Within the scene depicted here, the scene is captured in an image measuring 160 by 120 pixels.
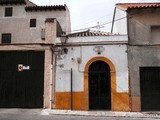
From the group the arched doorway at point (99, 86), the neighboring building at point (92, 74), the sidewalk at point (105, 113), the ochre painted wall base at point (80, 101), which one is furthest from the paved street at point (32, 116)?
the arched doorway at point (99, 86)

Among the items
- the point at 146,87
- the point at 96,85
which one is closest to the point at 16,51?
the point at 96,85

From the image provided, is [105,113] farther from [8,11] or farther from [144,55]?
[8,11]

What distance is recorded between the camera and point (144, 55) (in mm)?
14547

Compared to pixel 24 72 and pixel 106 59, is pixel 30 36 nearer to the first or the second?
pixel 24 72

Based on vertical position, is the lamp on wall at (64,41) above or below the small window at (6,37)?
below

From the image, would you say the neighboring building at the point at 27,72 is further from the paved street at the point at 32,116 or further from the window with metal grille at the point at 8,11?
the window with metal grille at the point at 8,11

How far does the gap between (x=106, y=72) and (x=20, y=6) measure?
12.5 metres

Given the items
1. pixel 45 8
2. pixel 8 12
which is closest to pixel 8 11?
pixel 8 12

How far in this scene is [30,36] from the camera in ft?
72.5

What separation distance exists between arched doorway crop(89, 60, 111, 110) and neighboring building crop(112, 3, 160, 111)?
1489 mm

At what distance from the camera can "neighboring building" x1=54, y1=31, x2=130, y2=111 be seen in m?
14.3

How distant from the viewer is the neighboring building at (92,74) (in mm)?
14320

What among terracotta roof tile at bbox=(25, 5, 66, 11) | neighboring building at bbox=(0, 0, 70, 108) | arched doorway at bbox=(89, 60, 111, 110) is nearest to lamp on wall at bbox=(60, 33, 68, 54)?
neighboring building at bbox=(0, 0, 70, 108)

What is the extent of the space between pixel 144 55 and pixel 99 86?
3.51 m
